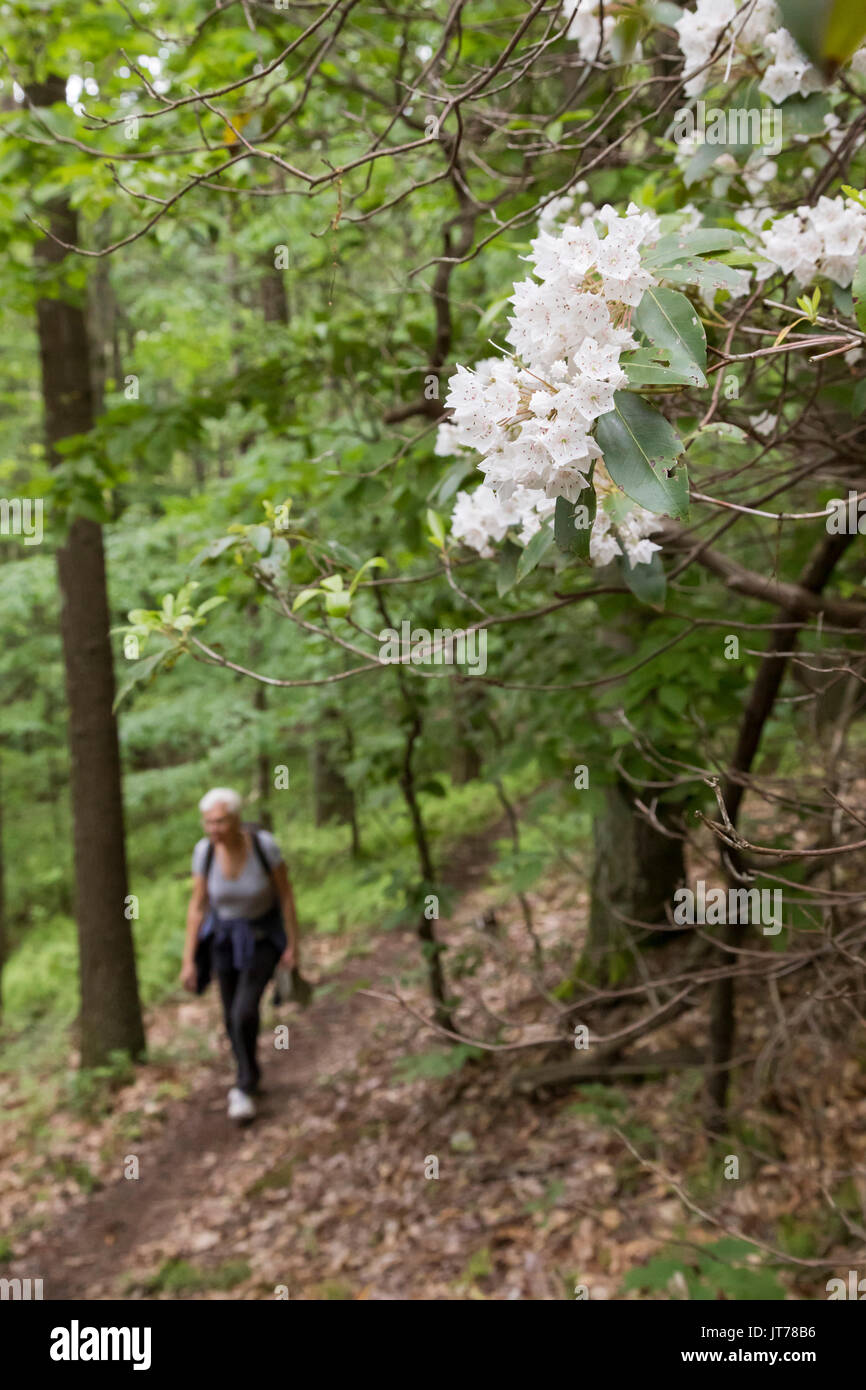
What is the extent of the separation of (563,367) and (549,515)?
36cm

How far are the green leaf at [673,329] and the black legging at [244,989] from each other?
15.1 feet

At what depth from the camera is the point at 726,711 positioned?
317cm

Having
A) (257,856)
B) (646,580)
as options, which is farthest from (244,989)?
(646,580)

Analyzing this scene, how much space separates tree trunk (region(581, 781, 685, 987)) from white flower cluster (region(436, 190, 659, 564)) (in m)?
3.45

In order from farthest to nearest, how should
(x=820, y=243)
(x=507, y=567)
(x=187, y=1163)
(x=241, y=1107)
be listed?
(x=241, y=1107) → (x=187, y=1163) → (x=507, y=567) → (x=820, y=243)

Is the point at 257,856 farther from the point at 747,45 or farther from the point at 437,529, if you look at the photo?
the point at 747,45

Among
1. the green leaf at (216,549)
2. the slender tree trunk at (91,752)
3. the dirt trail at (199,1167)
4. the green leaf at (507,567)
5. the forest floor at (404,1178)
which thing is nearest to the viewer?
the green leaf at (507,567)

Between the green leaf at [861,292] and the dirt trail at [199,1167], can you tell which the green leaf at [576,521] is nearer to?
the green leaf at [861,292]

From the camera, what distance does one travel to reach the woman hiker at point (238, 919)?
16.4ft

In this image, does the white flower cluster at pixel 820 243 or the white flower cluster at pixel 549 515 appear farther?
the white flower cluster at pixel 820 243

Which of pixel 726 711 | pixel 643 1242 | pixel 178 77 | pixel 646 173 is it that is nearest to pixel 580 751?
pixel 726 711

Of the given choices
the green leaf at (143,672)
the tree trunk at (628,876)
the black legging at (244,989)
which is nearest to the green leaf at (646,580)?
the green leaf at (143,672)

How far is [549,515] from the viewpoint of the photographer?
1.50 m
